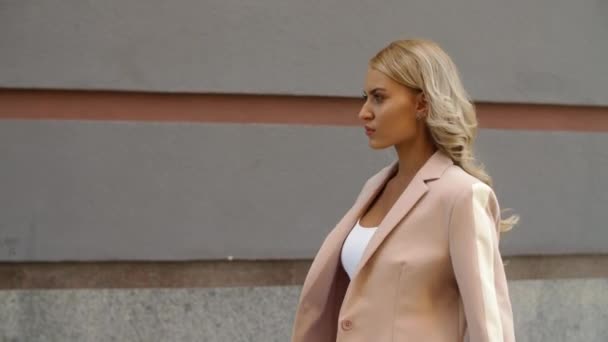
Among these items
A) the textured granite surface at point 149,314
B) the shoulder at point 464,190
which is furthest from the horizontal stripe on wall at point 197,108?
the shoulder at point 464,190

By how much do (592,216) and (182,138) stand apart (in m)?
2.43

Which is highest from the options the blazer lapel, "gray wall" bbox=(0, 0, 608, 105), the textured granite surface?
the blazer lapel

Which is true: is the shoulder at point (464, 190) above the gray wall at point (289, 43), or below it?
above

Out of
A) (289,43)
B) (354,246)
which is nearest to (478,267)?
(354,246)

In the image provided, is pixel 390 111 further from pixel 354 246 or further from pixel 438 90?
pixel 354 246

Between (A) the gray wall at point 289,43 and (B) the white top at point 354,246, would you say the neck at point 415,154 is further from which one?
(A) the gray wall at point 289,43

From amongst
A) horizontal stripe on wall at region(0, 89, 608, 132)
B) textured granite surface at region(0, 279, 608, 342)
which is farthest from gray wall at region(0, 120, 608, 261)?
textured granite surface at region(0, 279, 608, 342)

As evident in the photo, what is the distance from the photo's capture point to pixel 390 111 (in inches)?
122

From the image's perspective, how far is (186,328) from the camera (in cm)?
555

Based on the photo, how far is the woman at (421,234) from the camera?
288 centimetres

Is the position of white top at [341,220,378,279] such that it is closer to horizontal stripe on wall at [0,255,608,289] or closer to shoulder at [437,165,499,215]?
shoulder at [437,165,499,215]

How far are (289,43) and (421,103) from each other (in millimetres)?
2627

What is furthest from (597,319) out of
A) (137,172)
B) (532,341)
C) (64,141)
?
(64,141)

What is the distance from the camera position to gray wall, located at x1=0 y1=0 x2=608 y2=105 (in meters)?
5.35
